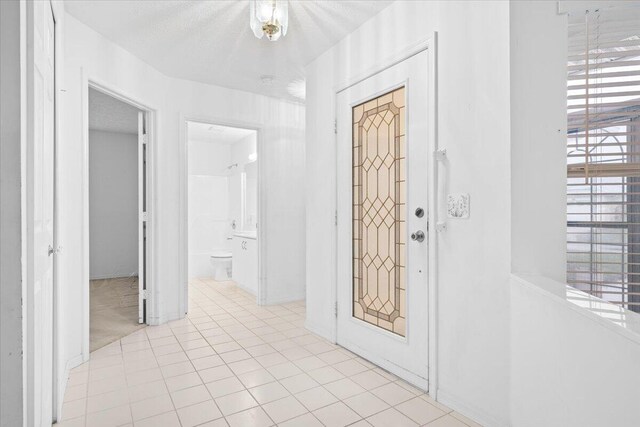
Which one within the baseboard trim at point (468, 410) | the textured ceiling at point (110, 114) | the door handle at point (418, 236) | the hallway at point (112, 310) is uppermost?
the textured ceiling at point (110, 114)

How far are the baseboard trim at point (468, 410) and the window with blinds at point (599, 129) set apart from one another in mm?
843

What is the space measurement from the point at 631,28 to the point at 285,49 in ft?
7.97

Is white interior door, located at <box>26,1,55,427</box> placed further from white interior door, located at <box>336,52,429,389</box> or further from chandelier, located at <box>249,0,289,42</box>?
white interior door, located at <box>336,52,429,389</box>

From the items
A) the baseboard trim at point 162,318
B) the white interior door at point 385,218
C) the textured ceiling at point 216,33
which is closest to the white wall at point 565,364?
the white interior door at point 385,218

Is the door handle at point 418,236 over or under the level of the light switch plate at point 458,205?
under

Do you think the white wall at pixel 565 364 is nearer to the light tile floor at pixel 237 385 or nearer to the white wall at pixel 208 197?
the light tile floor at pixel 237 385

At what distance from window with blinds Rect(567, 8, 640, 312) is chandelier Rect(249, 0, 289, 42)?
62.0 inches

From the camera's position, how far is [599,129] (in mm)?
1908

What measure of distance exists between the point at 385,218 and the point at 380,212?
0.07 metres

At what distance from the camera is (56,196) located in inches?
77.5

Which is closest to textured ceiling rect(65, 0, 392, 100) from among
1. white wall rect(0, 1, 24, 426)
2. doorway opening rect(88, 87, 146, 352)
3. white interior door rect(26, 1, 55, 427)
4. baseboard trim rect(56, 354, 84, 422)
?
white interior door rect(26, 1, 55, 427)

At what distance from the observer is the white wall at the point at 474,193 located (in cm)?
177

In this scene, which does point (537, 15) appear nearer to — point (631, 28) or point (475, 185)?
point (631, 28)

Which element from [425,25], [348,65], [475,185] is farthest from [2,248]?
[348,65]
